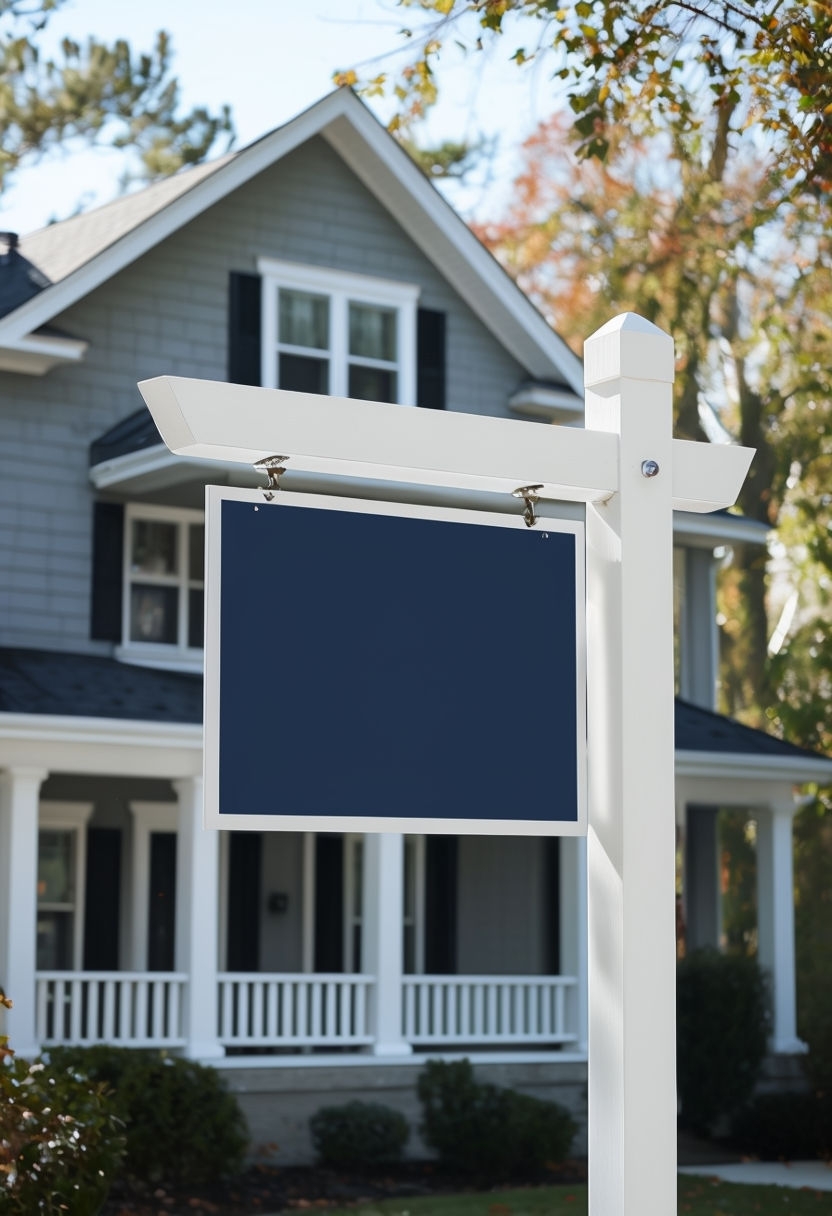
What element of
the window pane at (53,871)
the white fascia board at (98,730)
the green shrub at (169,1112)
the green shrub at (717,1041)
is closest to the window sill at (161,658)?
the window pane at (53,871)

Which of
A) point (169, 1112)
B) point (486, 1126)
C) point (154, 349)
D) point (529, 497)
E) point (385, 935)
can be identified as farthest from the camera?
point (154, 349)

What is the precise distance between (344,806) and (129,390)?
12.3m

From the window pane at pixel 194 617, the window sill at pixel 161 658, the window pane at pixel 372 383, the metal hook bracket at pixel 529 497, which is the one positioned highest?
the window pane at pixel 372 383

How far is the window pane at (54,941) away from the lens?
1584cm

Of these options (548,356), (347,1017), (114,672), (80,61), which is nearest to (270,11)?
(80,61)

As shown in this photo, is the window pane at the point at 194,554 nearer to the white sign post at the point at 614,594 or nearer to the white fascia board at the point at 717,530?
the white fascia board at the point at 717,530

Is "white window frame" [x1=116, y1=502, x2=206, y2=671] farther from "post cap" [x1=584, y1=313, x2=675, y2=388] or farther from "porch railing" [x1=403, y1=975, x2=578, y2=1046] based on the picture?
"post cap" [x1=584, y1=313, x2=675, y2=388]

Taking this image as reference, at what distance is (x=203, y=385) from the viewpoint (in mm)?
4145

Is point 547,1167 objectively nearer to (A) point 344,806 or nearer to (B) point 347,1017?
(B) point 347,1017

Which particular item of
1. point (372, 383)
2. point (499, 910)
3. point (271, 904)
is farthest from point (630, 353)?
point (499, 910)

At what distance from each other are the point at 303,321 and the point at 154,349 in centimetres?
149

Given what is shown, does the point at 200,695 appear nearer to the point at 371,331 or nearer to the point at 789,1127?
the point at 371,331

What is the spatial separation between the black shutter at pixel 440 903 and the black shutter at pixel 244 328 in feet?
15.7

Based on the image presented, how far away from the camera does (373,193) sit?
683 inches
